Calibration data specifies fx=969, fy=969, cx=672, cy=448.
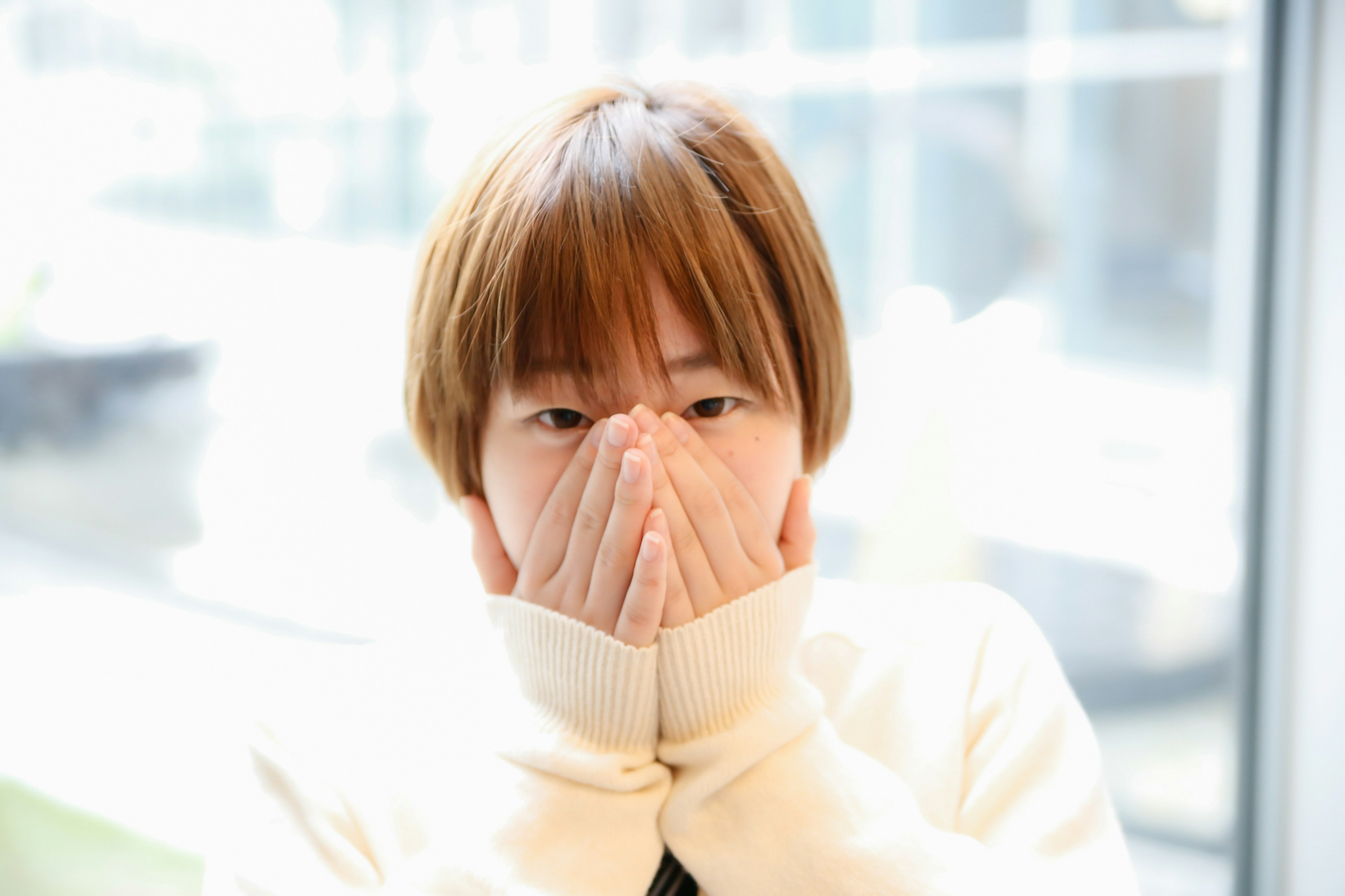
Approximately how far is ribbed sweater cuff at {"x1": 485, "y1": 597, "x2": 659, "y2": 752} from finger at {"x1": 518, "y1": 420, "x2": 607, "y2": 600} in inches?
1.0

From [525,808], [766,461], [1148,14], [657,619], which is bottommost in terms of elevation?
[525,808]

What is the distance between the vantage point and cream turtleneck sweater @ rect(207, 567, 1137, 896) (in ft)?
2.30

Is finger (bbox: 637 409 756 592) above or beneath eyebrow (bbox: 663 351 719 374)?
beneath

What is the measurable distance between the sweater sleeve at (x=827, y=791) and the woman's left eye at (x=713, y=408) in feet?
0.48

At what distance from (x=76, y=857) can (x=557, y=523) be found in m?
0.80

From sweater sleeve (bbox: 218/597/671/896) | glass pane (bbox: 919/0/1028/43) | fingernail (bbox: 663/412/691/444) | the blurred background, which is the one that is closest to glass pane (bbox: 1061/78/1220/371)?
the blurred background

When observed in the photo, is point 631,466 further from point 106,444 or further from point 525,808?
point 106,444

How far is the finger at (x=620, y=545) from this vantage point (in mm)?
713

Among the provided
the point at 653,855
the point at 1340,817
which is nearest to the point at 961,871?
the point at 653,855

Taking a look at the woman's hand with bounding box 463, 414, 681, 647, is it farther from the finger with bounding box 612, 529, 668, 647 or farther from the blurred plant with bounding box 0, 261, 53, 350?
the blurred plant with bounding box 0, 261, 53, 350

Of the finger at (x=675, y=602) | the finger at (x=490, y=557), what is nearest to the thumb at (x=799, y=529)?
the finger at (x=675, y=602)

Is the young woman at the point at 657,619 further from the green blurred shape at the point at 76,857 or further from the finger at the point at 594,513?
the green blurred shape at the point at 76,857

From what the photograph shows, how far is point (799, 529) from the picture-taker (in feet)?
2.73

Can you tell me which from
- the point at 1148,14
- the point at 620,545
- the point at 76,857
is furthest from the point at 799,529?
the point at 76,857
